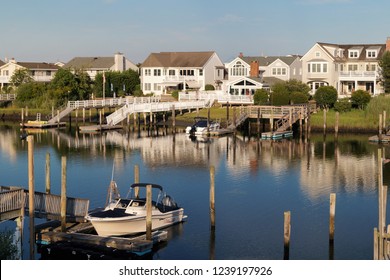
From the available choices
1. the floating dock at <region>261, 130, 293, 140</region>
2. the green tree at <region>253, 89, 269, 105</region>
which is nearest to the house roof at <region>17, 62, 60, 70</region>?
the green tree at <region>253, 89, 269, 105</region>

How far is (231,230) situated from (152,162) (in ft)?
73.6

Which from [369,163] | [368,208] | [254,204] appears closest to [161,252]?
[254,204]

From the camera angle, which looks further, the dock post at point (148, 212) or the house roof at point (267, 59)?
the house roof at point (267, 59)

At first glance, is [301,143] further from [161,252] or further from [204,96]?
[161,252]

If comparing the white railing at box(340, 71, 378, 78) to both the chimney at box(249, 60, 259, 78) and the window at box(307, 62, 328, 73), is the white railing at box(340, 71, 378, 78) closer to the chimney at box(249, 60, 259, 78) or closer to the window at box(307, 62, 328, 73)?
the window at box(307, 62, 328, 73)

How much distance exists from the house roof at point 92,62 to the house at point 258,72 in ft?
103

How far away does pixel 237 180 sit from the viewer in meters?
47.3

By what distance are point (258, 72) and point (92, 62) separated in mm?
42165

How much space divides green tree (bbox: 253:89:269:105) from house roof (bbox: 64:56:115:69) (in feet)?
157

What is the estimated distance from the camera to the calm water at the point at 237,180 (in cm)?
3148

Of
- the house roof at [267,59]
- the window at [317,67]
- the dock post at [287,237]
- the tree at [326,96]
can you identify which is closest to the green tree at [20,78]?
the house roof at [267,59]

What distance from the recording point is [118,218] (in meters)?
31.1

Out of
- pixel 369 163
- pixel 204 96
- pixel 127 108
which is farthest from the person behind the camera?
pixel 204 96

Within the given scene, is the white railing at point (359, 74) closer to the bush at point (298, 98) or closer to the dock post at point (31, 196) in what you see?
the bush at point (298, 98)
